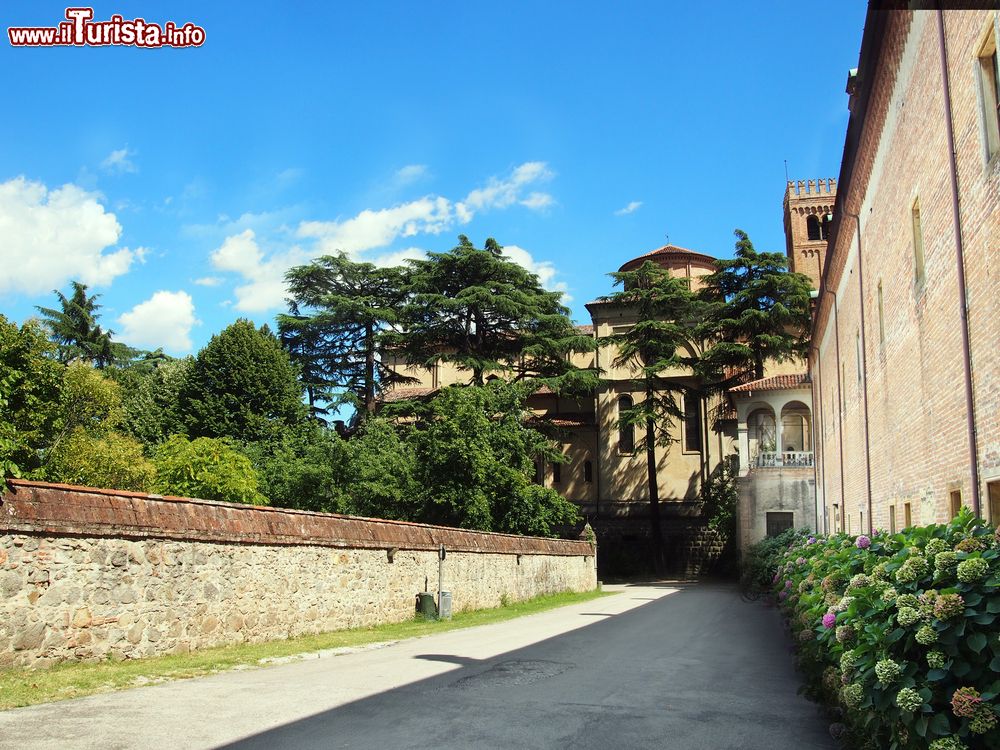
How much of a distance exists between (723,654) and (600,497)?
1476 inches

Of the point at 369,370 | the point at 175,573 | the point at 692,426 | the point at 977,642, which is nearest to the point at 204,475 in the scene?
the point at 175,573

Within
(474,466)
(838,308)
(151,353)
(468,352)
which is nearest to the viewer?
(838,308)

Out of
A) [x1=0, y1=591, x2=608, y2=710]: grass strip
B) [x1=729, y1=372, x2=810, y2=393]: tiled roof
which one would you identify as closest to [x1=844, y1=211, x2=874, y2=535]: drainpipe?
[x1=0, y1=591, x2=608, y2=710]: grass strip

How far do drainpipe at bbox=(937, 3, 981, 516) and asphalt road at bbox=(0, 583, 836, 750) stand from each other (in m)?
2.96

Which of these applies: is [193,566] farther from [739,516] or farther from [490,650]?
[739,516]

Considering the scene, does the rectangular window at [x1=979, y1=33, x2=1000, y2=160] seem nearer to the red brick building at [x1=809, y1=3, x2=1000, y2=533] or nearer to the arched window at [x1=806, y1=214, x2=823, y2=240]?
the red brick building at [x1=809, y1=3, x2=1000, y2=533]

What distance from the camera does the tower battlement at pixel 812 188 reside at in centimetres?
6588

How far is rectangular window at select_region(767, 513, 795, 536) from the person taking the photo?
109ft

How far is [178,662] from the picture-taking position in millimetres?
9898

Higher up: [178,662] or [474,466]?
[474,466]

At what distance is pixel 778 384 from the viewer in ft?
A: 118

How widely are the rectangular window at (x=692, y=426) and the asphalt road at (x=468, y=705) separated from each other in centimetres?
3712

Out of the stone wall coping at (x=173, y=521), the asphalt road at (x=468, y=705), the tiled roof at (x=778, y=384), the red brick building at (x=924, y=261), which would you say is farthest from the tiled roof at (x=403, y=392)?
the asphalt road at (x=468, y=705)

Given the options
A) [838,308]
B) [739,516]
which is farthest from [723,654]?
[739,516]
